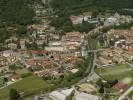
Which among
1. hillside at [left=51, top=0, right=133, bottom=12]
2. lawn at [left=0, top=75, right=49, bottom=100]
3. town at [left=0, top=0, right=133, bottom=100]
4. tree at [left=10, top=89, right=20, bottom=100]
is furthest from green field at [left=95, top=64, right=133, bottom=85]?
hillside at [left=51, top=0, right=133, bottom=12]

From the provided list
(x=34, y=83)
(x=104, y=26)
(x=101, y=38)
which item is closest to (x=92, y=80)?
(x=34, y=83)

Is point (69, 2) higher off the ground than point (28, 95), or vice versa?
point (69, 2)

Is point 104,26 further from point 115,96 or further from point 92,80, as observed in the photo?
point 115,96

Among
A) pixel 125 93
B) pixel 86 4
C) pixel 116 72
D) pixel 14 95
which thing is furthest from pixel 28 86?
pixel 86 4

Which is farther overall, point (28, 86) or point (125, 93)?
point (28, 86)

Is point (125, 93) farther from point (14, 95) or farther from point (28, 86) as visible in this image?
point (14, 95)

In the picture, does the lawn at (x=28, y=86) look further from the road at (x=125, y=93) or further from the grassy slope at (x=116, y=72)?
the road at (x=125, y=93)

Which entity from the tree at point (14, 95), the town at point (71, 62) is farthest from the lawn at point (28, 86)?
the tree at point (14, 95)
